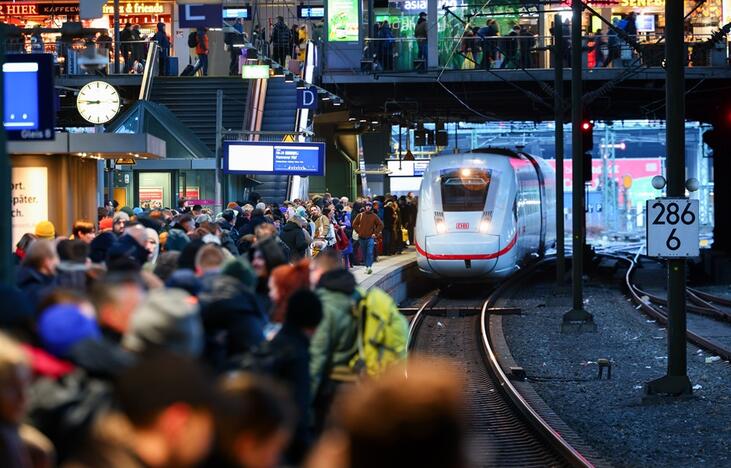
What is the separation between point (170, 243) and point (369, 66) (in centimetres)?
2246

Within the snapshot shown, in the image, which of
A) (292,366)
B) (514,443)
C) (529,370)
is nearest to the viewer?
(292,366)

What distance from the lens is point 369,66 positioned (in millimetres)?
36188

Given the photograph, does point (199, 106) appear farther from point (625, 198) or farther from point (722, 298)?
point (625, 198)

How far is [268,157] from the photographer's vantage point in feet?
94.9

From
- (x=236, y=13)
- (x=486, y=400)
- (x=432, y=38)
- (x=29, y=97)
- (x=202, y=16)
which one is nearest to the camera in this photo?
(x=29, y=97)

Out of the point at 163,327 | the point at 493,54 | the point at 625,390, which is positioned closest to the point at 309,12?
the point at 493,54

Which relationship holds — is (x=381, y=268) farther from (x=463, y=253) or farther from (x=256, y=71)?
(x=256, y=71)

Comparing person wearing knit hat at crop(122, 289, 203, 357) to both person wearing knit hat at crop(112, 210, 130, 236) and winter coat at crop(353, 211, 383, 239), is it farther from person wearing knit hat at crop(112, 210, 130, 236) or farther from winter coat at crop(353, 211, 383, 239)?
winter coat at crop(353, 211, 383, 239)

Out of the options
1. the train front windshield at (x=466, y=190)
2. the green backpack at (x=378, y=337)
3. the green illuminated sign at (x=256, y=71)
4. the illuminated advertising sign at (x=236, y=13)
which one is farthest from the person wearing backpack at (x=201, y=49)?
the green backpack at (x=378, y=337)

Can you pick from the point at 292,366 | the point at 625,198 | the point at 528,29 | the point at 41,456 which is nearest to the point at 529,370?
the point at 292,366

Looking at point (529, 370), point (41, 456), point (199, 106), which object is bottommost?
point (529, 370)

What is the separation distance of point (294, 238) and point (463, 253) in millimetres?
9380

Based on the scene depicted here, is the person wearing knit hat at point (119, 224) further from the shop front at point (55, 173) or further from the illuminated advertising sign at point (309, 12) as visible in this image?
the illuminated advertising sign at point (309, 12)

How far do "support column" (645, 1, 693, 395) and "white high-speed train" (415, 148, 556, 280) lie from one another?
12.5 m
